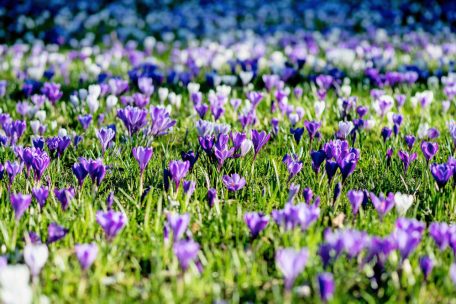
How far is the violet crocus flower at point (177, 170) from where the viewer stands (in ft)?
10.5

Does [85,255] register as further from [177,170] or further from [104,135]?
[104,135]

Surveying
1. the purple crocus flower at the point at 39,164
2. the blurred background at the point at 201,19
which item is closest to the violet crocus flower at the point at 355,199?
the purple crocus flower at the point at 39,164

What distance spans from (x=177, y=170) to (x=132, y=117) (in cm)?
107

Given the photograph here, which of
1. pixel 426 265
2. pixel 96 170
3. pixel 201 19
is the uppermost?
pixel 201 19

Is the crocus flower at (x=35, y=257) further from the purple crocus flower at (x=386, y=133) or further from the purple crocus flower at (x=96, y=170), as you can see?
the purple crocus flower at (x=386, y=133)

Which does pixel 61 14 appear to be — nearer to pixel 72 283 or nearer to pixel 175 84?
pixel 175 84

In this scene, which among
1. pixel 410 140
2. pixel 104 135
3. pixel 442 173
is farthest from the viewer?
pixel 410 140

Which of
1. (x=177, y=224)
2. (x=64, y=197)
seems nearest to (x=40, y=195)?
(x=64, y=197)

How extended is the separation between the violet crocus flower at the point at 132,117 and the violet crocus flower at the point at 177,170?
1.03 m

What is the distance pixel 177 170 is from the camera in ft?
10.5

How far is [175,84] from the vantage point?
619cm

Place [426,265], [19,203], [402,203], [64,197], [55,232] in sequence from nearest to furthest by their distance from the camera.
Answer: [426,265] → [55,232] → [19,203] → [402,203] → [64,197]

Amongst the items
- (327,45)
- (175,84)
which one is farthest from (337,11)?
(175,84)

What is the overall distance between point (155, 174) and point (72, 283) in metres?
1.26
